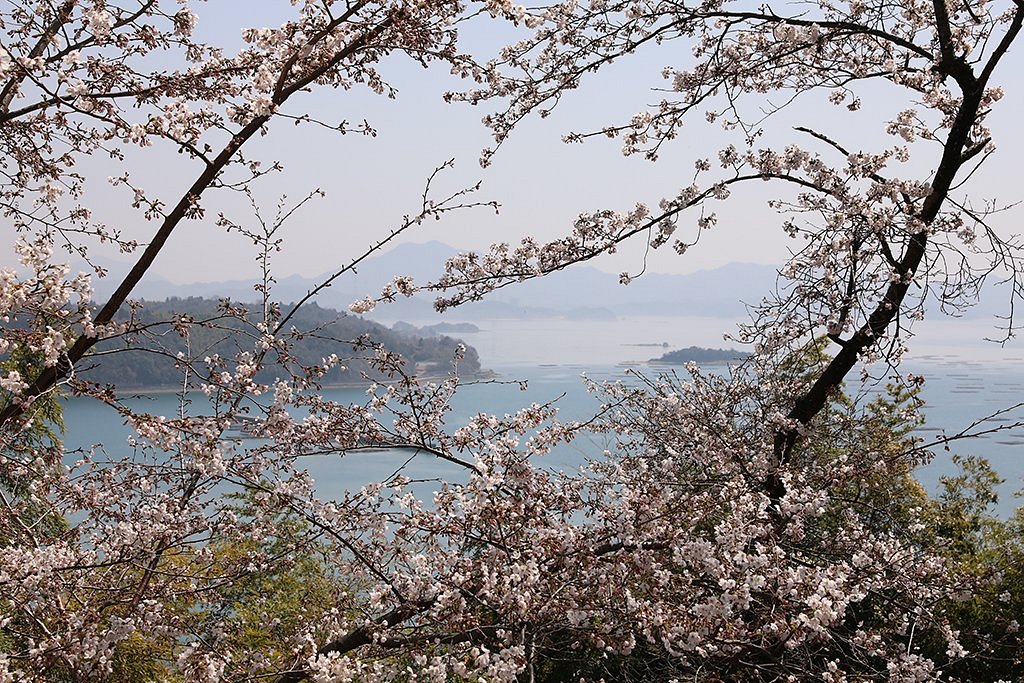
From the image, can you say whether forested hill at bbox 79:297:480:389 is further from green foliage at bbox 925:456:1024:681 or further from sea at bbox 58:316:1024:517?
green foliage at bbox 925:456:1024:681


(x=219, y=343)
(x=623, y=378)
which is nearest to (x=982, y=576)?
(x=623, y=378)

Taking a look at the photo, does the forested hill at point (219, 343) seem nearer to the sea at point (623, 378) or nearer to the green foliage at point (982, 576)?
the sea at point (623, 378)

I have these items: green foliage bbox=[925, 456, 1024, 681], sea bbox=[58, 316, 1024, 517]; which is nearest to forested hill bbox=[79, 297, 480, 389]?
sea bbox=[58, 316, 1024, 517]

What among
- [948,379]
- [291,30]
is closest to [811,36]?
[291,30]

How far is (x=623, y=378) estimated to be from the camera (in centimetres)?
950

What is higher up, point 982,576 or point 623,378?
point 623,378

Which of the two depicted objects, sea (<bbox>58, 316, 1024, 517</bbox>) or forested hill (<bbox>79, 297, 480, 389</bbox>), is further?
sea (<bbox>58, 316, 1024, 517</bbox>)

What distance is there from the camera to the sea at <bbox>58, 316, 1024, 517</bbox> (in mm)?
8711

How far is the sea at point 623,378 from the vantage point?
28.6 ft

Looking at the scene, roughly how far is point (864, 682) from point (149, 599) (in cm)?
230

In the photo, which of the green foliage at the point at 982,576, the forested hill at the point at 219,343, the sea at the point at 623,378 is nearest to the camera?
the forested hill at the point at 219,343

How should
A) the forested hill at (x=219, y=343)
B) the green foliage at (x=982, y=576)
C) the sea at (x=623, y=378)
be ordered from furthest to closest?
the sea at (x=623, y=378) < the green foliage at (x=982, y=576) < the forested hill at (x=219, y=343)

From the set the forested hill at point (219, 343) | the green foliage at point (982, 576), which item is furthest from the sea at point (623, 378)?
the green foliage at point (982, 576)

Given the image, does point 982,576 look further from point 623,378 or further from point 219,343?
→ point 219,343
